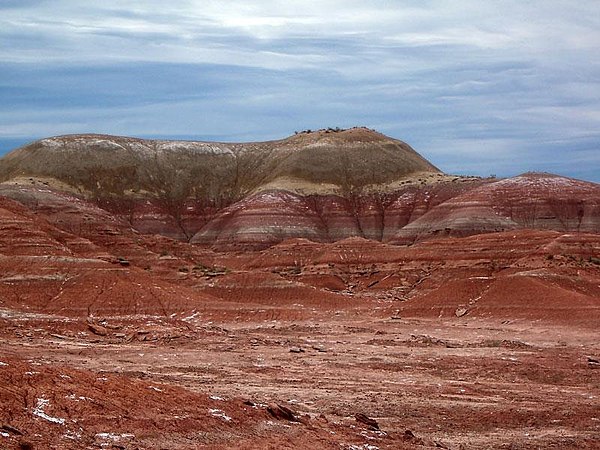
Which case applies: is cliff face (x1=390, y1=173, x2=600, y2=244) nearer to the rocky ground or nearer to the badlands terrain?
the badlands terrain

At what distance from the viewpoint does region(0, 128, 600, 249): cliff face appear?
12000 centimetres

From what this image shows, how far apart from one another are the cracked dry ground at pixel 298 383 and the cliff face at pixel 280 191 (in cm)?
5755

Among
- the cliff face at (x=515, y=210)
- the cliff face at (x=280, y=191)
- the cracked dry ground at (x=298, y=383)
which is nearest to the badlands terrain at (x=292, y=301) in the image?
the cracked dry ground at (x=298, y=383)

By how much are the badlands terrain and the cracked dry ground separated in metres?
0.11

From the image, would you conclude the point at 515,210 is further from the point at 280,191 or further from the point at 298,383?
the point at 298,383

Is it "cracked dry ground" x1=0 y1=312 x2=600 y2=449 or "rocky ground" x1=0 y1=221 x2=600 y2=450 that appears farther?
"rocky ground" x1=0 y1=221 x2=600 y2=450

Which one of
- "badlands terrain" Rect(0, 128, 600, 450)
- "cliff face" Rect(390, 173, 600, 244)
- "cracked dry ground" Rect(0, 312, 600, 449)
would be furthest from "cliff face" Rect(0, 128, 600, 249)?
"cracked dry ground" Rect(0, 312, 600, 449)

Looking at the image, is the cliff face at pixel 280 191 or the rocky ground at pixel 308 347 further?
the cliff face at pixel 280 191

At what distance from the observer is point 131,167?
15338cm

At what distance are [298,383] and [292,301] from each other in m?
40.4

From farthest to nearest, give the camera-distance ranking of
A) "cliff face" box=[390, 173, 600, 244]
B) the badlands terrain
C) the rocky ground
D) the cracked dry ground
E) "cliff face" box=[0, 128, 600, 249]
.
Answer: "cliff face" box=[0, 128, 600, 249] < "cliff face" box=[390, 173, 600, 244] < the badlands terrain < the rocky ground < the cracked dry ground

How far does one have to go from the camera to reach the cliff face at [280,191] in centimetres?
12000

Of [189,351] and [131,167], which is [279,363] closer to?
[189,351]

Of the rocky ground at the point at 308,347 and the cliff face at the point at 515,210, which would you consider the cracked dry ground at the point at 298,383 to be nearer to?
the rocky ground at the point at 308,347
